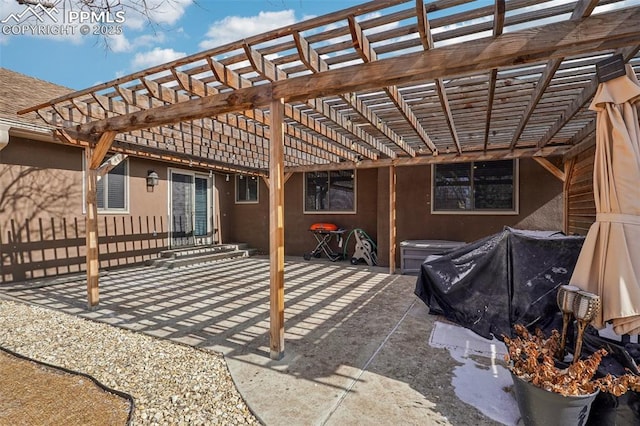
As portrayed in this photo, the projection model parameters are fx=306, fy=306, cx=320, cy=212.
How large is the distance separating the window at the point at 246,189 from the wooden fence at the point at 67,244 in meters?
2.62

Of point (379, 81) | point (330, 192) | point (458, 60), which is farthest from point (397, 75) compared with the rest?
point (330, 192)

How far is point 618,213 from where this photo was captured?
1.85m

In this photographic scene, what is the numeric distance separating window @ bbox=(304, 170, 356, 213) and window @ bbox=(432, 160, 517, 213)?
2.21 metres

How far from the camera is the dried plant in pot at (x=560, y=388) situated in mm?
1583

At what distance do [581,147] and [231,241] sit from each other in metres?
8.63

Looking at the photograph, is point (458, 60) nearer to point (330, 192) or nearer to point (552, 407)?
point (552, 407)

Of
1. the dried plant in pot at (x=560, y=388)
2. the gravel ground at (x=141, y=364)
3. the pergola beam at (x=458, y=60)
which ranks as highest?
the pergola beam at (x=458, y=60)

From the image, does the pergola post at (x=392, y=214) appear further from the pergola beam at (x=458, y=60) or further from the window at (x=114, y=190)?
the window at (x=114, y=190)

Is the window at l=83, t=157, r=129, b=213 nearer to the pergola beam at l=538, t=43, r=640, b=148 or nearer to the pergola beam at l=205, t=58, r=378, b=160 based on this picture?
the pergola beam at l=205, t=58, r=378, b=160

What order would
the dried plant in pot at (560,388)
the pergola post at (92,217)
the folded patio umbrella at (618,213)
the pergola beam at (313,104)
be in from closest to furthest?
1. the dried plant in pot at (560,388)
2. the folded patio umbrella at (618,213)
3. the pergola beam at (313,104)
4. the pergola post at (92,217)

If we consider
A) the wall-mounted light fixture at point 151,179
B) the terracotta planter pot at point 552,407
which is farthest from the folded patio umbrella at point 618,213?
the wall-mounted light fixture at point 151,179

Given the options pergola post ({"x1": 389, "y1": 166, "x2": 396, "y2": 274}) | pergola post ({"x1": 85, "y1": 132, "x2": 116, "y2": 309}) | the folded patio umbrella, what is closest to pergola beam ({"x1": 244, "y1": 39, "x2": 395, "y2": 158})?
pergola post ({"x1": 389, "y1": 166, "x2": 396, "y2": 274})

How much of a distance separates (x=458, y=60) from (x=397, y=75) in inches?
16.5

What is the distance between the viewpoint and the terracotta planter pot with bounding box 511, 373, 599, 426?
1.60m
